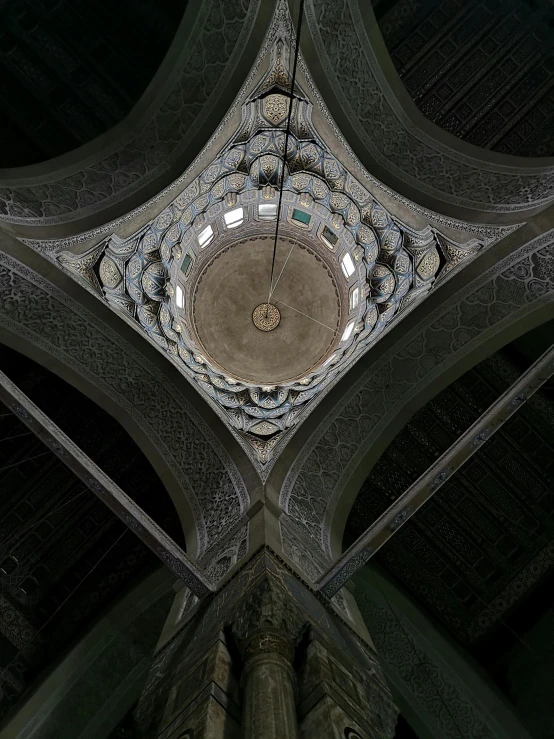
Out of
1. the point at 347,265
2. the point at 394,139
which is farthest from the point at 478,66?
the point at 347,265

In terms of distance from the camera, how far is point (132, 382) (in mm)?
6398

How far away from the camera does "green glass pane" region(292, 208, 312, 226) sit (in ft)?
24.0

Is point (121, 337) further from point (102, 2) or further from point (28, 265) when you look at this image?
point (102, 2)

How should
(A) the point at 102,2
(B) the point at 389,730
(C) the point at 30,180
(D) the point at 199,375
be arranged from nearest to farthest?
(B) the point at 389,730, (C) the point at 30,180, (A) the point at 102,2, (D) the point at 199,375

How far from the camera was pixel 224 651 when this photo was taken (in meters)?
3.54

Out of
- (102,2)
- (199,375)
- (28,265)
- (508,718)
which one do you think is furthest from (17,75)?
(508,718)

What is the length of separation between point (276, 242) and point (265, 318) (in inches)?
76.6

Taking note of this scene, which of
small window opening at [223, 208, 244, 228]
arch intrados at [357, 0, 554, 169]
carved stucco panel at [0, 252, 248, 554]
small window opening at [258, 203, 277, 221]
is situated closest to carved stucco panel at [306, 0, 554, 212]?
arch intrados at [357, 0, 554, 169]

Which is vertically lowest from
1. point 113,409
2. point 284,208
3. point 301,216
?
point 113,409

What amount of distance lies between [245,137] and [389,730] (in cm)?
545

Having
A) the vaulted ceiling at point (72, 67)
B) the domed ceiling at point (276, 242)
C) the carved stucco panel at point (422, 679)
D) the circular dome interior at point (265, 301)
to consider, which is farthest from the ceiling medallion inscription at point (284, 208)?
the carved stucco panel at point (422, 679)

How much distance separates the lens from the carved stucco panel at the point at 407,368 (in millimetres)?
5910

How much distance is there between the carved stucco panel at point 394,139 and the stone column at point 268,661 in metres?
4.34

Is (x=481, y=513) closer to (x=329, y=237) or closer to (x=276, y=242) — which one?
(x=329, y=237)
